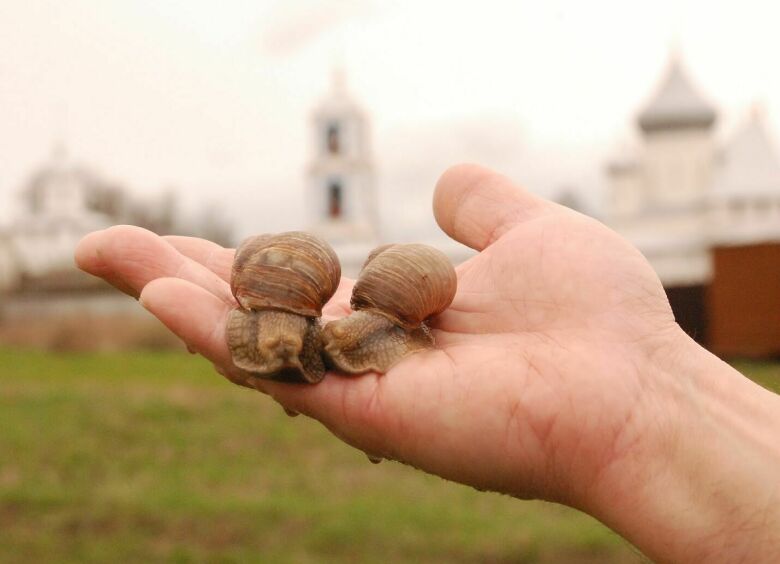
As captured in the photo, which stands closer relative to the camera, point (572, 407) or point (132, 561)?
point (572, 407)

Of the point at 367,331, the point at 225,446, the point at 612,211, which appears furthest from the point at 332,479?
the point at 612,211

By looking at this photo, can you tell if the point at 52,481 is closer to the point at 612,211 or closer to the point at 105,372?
the point at 105,372

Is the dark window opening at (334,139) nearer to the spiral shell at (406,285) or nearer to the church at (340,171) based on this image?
the church at (340,171)

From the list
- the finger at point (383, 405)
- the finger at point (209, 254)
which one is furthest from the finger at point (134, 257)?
the finger at point (383, 405)

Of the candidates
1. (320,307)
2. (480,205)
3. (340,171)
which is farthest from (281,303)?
(340,171)

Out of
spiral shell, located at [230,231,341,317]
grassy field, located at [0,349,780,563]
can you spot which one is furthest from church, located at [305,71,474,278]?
spiral shell, located at [230,231,341,317]

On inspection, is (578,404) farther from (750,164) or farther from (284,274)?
(750,164)
